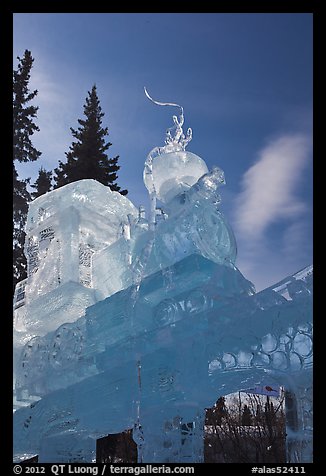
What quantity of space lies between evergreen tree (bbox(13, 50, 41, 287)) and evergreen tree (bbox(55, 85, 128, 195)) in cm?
181

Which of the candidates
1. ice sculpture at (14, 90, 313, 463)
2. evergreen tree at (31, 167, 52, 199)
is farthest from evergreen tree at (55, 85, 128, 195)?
ice sculpture at (14, 90, 313, 463)

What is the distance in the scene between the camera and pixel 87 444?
6.70 meters

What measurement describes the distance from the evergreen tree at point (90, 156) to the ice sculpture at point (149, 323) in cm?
854

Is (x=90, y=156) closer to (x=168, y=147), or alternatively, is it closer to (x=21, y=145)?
(x=21, y=145)

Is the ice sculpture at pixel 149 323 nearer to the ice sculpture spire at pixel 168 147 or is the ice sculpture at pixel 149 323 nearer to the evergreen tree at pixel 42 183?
the ice sculpture spire at pixel 168 147

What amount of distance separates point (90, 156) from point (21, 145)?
11.4ft

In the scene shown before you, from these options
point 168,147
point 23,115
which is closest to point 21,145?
point 23,115

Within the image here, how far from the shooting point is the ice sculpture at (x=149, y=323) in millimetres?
4586

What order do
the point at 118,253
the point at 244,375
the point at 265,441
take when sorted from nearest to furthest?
1. the point at 244,375
2. the point at 118,253
3. the point at 265,441

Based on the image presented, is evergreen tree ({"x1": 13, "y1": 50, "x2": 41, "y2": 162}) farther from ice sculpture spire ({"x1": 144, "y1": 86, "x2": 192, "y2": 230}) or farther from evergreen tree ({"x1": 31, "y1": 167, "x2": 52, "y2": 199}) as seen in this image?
ice sculpture spire ({"x1": 144, "y1": 86, "x2": 192, "y2": 230})

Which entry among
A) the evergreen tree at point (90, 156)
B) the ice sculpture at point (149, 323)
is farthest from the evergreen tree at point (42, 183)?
the ice sculpture at point (149, 323)

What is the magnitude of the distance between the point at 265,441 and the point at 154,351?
1347 centimetres
